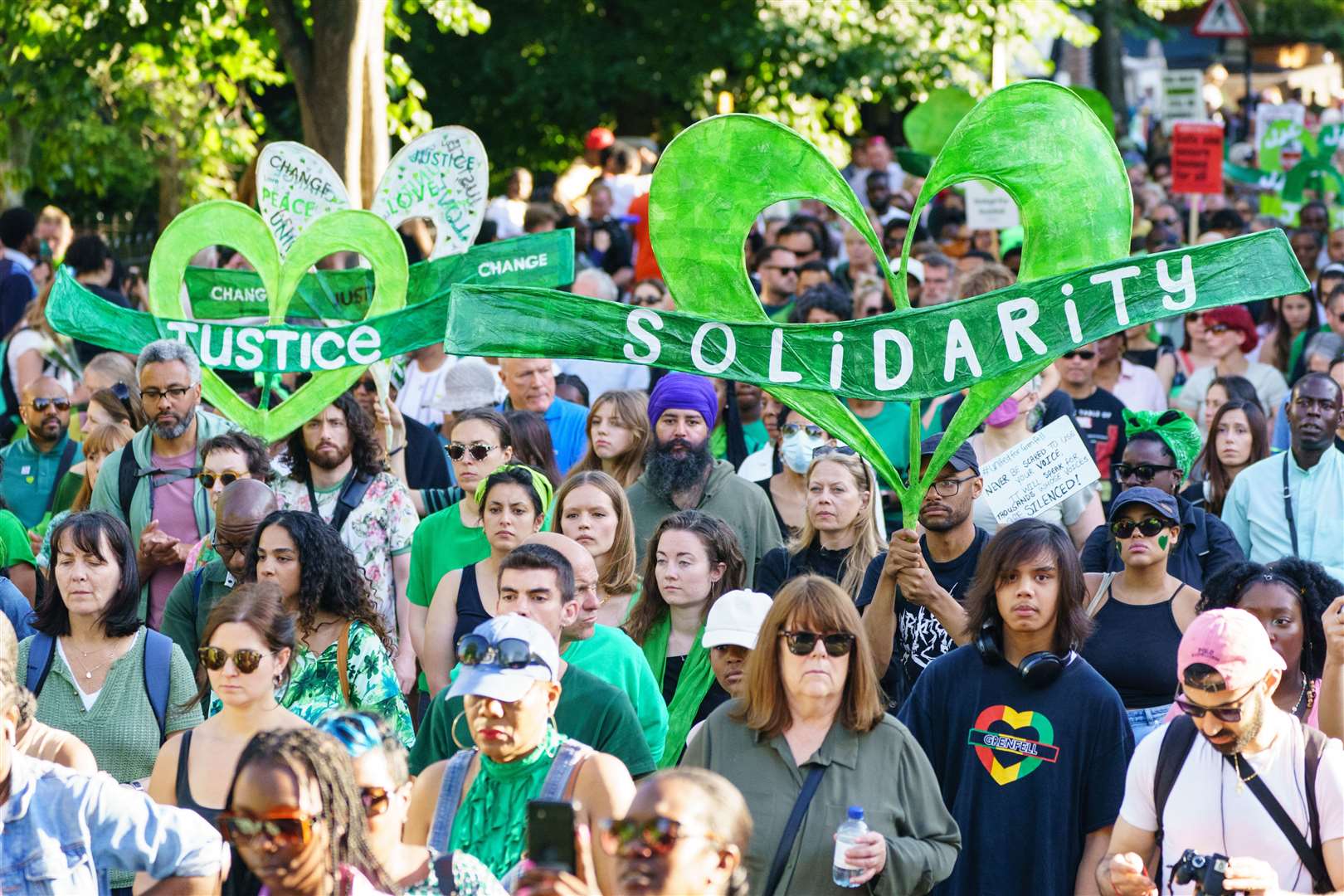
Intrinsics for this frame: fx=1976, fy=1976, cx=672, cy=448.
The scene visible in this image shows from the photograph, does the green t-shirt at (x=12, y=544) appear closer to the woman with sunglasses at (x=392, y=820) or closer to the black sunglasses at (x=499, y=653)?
the black sunglasses at (x=499, y=653)

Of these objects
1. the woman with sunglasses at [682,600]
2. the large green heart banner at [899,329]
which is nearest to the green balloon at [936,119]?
the woman with sunglasses at [682,600]

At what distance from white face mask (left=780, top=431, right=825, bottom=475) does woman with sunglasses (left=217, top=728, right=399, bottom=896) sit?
4.34 meters

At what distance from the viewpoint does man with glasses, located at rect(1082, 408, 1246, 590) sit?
680cm

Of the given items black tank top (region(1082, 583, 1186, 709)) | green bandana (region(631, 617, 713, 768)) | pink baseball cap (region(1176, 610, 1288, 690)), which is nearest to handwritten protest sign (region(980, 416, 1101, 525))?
black tank top (region(1082, 583, 1186, 709))

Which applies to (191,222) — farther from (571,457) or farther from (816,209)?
(816,209)

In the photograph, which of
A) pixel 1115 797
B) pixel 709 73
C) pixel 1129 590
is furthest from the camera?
pixel 709 73

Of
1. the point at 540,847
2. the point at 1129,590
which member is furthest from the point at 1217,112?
the point at 540,847

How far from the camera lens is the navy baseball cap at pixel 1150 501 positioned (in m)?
6.29

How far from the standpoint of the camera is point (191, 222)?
8656 mm

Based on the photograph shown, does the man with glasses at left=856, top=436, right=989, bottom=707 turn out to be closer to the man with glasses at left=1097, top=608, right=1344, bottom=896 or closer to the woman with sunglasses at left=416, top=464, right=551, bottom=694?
the woman with sunglasses at left=416, top=464, right=551, bottom=694

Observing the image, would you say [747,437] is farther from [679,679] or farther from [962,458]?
[679,679]

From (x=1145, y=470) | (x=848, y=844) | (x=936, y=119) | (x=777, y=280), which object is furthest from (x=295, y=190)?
(x=936, y=119)

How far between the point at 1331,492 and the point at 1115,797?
2.81 m

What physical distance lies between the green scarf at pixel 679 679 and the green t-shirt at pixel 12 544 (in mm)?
2480
